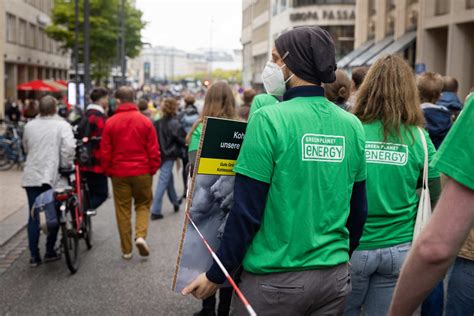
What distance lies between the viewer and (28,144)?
7762mm

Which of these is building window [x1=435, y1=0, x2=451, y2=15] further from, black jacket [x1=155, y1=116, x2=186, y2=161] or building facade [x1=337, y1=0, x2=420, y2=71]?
black jacket [x1=155, y1=116, x2=186, y2=161]

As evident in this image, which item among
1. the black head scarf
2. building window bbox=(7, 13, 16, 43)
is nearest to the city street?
the black head scarf

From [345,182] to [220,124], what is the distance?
0.58m

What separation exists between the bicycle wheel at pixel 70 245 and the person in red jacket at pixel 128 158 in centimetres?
62

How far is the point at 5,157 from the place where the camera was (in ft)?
64.5

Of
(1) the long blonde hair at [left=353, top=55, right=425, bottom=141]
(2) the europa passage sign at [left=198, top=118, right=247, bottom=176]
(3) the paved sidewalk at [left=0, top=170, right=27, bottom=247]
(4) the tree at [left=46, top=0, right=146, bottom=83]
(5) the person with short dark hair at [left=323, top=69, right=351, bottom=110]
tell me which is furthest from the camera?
(4) the tree at [left=46, top=0, right=146, bottom=83]

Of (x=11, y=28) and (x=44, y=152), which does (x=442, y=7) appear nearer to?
(x=44, y=152)

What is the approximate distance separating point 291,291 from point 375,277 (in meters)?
1.09

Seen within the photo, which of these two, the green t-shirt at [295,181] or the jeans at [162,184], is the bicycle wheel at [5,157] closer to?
the jeans at [162,184]

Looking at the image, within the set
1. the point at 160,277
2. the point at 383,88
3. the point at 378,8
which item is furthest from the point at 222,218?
the point at 378,8

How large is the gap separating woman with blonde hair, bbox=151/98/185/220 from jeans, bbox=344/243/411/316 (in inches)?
308

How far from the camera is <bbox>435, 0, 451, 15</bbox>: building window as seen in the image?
25375 millimetres

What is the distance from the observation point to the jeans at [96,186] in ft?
29.8

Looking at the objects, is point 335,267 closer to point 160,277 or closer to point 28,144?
point 160,277
